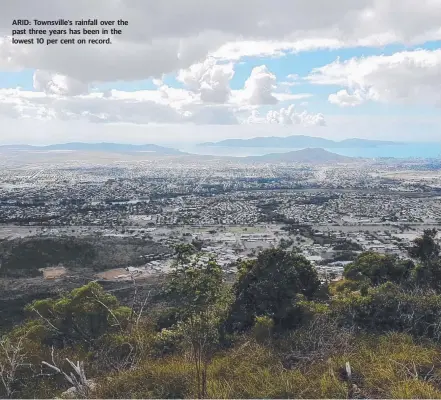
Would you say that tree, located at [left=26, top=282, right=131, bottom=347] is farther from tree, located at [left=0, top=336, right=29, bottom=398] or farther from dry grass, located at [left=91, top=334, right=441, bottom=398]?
dry grass, located at [left=91, top=334, right=441, bottom=398]

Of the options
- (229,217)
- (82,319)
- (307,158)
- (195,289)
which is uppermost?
(307,158)

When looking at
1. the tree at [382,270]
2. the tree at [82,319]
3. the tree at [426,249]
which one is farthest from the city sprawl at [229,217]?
the tree at [82,319]


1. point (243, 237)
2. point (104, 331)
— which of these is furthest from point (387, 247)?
point (104, 331)

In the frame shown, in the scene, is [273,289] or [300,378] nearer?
[300,378]

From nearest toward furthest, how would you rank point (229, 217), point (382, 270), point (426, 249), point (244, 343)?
point (244, 343), point (426, 249), point (382, 270), point (229, 217)

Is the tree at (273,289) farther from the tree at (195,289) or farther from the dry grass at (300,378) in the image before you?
the tree at (195,289)

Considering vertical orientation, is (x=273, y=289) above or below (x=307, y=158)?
below

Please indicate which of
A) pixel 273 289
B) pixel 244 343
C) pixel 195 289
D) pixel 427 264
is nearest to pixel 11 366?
pixel 195 289

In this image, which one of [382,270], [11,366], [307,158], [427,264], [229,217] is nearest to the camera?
[11,366]

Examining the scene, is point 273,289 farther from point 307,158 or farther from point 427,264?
point 307,158

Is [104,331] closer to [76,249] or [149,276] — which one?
[149,276]
